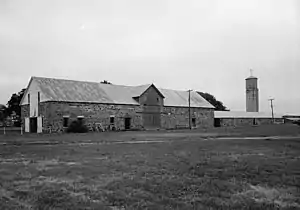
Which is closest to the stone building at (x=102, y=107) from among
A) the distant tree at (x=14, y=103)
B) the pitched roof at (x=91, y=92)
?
the pitched roof at (x=91, y=92)

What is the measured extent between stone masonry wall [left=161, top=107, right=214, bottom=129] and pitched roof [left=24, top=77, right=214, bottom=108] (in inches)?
41.5

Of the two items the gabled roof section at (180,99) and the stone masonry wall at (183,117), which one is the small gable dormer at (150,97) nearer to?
the gabled roof section at (180,99)

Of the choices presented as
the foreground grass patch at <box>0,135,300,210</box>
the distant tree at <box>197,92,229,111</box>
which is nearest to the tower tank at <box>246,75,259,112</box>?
the distant tree at <box>197,92,229,111</box>

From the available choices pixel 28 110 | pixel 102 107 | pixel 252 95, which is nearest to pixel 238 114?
pixel 252 95

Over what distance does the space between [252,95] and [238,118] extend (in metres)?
23.7

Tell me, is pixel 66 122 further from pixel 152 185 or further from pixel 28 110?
pixel 152 185

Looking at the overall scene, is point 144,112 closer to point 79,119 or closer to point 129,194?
point 79,119

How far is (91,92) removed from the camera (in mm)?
51562

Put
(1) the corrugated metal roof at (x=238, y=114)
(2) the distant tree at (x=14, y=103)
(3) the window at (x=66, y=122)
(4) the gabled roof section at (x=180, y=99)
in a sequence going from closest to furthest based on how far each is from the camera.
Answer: (3) the window at (x=66, y=122), (4) the gabled roof section at (x=180, y=99), (2) the distant tree at (x=14, y=103), (1) the corrugated metal roof at (x=238, y=114)

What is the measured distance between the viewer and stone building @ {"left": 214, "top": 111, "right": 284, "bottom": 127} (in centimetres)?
7000

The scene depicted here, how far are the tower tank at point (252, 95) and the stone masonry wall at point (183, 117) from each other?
31392 mm

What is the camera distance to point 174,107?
59250mm

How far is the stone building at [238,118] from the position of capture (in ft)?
230

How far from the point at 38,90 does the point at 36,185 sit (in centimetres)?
4058
